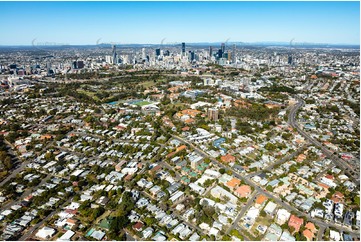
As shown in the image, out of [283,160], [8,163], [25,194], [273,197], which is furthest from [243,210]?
[8,163]

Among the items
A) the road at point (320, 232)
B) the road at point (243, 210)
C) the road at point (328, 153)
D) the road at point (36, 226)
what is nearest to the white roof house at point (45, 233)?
the road at point (36, 226)

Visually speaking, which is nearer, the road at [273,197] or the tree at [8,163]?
the road at [273,197]

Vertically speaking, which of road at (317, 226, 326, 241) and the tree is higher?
Result: the tree

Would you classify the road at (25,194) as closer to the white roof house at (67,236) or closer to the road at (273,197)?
the white roof house at (67,236)

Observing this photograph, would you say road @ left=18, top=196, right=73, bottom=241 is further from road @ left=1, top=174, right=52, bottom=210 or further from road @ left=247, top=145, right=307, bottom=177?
road @ left=247, top=145, right=307, bottom=177

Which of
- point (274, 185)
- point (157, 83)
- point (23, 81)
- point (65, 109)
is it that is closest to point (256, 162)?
point (274, 185)

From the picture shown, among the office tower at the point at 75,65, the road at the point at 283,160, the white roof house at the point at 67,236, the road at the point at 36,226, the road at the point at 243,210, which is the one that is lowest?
the road at the point at 36,226

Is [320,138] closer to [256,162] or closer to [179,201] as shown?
[256,162]

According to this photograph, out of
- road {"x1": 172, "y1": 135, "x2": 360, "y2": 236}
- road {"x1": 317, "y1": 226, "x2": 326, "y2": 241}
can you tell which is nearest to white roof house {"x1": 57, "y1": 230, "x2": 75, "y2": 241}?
road {"x1": 172, "y1": 135, "x2": 360, "y2": 236}

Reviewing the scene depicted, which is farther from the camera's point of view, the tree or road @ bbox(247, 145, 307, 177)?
the tree

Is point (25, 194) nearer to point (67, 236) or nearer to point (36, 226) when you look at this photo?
point (36, 226)

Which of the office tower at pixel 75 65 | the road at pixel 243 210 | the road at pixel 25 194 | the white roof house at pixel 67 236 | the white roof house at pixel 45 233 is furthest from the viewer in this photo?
the office tower at pixel 75 65
